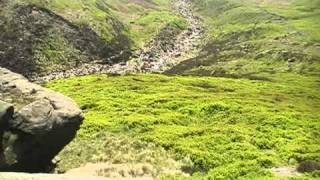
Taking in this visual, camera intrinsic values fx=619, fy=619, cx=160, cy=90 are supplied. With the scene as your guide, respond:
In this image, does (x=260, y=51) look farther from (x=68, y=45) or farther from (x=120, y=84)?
(x=120, y=84)

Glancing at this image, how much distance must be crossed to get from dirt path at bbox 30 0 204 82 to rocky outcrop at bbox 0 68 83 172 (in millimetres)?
69372

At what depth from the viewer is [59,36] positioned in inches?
5472

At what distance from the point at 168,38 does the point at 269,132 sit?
341 ft

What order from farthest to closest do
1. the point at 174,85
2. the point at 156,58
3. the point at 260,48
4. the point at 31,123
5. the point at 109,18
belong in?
the point at 109,18 < the point at 260,48 < the point at 156,58 < the point at 174,85 < the point at 31,123

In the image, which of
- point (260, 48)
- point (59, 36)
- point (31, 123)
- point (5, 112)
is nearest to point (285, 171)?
point (31, 123)

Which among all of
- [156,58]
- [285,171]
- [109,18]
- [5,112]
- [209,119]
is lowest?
[156,58]

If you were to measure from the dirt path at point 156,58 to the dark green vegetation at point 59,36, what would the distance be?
3251mm

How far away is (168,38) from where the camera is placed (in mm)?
169625

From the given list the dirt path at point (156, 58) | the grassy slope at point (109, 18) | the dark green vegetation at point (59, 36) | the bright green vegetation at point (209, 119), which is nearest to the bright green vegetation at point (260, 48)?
the dirt path at point (156, 58)

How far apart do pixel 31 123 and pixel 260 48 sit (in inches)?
4380

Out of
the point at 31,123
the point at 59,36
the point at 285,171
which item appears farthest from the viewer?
the point at 59,36

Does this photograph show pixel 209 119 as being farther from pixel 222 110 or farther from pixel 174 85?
pixel 174 85

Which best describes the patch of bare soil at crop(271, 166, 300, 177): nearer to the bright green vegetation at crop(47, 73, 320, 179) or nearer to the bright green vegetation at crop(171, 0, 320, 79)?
the bright green vegetation at crop(47, 73, 320, 179)

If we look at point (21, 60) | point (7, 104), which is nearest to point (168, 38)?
point (21, 60)
